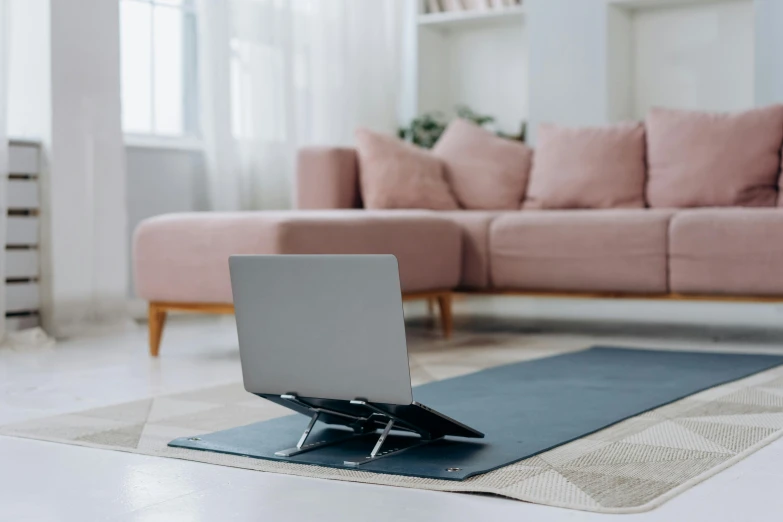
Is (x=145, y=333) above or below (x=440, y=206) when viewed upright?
below

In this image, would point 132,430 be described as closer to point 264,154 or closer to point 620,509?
point 620,509

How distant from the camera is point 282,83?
16.6ft

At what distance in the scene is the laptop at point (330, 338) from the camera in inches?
67.9

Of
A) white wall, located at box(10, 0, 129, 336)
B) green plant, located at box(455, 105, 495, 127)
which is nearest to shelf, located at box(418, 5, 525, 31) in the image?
green plant, located at box(455, 105, 495, 127)

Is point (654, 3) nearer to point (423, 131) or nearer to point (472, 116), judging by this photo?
point (472, 116)

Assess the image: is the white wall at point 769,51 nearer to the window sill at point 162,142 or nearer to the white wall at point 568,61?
the white wall at point 568,61

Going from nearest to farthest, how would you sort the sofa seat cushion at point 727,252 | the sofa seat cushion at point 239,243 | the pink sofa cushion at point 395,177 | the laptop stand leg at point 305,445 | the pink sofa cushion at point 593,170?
the laptop stand leg at point 305,445 < the sofa seat cushion at point 239,243 < the sofa seat cushion at point 727,252 < the pink sofa cushion at point 593,170 < the pink sofa cushion at point 395,177

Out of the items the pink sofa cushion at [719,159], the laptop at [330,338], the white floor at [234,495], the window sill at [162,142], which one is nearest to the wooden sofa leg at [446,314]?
the pink sofa cushion at [719,159]

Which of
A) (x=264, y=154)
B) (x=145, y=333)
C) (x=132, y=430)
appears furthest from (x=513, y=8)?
(x=132, y=430)

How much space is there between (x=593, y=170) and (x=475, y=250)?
66 centimetres

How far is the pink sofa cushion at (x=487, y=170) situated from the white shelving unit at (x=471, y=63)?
140cm

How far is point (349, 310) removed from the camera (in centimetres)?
177

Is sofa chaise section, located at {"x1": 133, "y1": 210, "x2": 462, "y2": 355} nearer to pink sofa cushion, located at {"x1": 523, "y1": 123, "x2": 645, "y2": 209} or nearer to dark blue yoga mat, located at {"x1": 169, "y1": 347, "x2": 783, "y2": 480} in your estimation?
dark blue yoga mat, located at {"x1": 169, "y1": 347, "x2": 783, "y2": 480}

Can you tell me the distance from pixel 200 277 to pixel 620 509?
2038 millimetres
